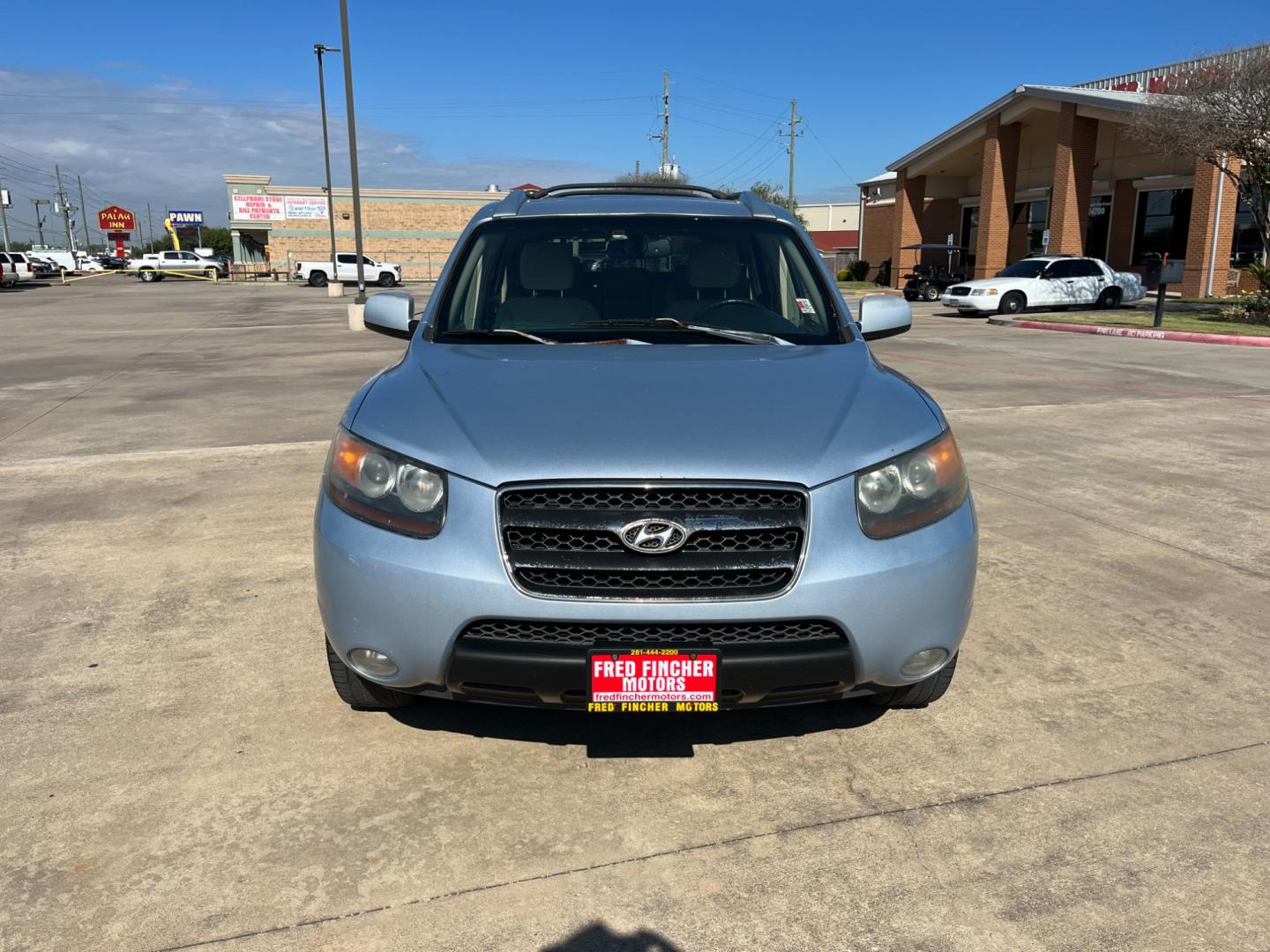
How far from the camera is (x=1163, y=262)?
65.9ft

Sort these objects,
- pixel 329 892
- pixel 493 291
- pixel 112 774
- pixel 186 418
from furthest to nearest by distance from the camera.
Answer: pixel 186 418 < pixel 493 291 < pixel 112 774 < pixel 329 892

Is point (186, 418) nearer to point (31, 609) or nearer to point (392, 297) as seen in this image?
point (31, 609)

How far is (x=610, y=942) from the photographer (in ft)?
7.41

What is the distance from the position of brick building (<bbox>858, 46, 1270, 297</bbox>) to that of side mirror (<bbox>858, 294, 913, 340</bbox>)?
2362 cm

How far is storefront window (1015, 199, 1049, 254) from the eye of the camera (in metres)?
36.1

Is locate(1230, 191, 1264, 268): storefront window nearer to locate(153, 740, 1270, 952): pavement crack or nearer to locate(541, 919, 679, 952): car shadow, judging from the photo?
locate(153, 740, 1270, 952): pavement crack

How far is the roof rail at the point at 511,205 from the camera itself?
14.3 feet

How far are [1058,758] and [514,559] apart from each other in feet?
6.14

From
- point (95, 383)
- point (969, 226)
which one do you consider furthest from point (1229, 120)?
point (95, 383)

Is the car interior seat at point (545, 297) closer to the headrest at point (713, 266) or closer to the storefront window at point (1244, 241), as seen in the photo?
the headrest at point (713, 266)

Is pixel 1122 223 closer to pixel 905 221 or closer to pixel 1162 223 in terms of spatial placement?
pixel 1162 223

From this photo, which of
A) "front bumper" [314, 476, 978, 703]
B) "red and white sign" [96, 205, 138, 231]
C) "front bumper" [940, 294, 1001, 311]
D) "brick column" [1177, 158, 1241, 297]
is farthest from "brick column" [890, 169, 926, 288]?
"red and white sign" [96, 205, 138, 231]

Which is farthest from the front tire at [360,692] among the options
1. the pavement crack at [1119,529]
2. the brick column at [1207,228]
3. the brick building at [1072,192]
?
the brick column at [1207,228]

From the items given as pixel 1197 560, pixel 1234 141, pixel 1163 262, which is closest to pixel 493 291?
pixel 1197 560
